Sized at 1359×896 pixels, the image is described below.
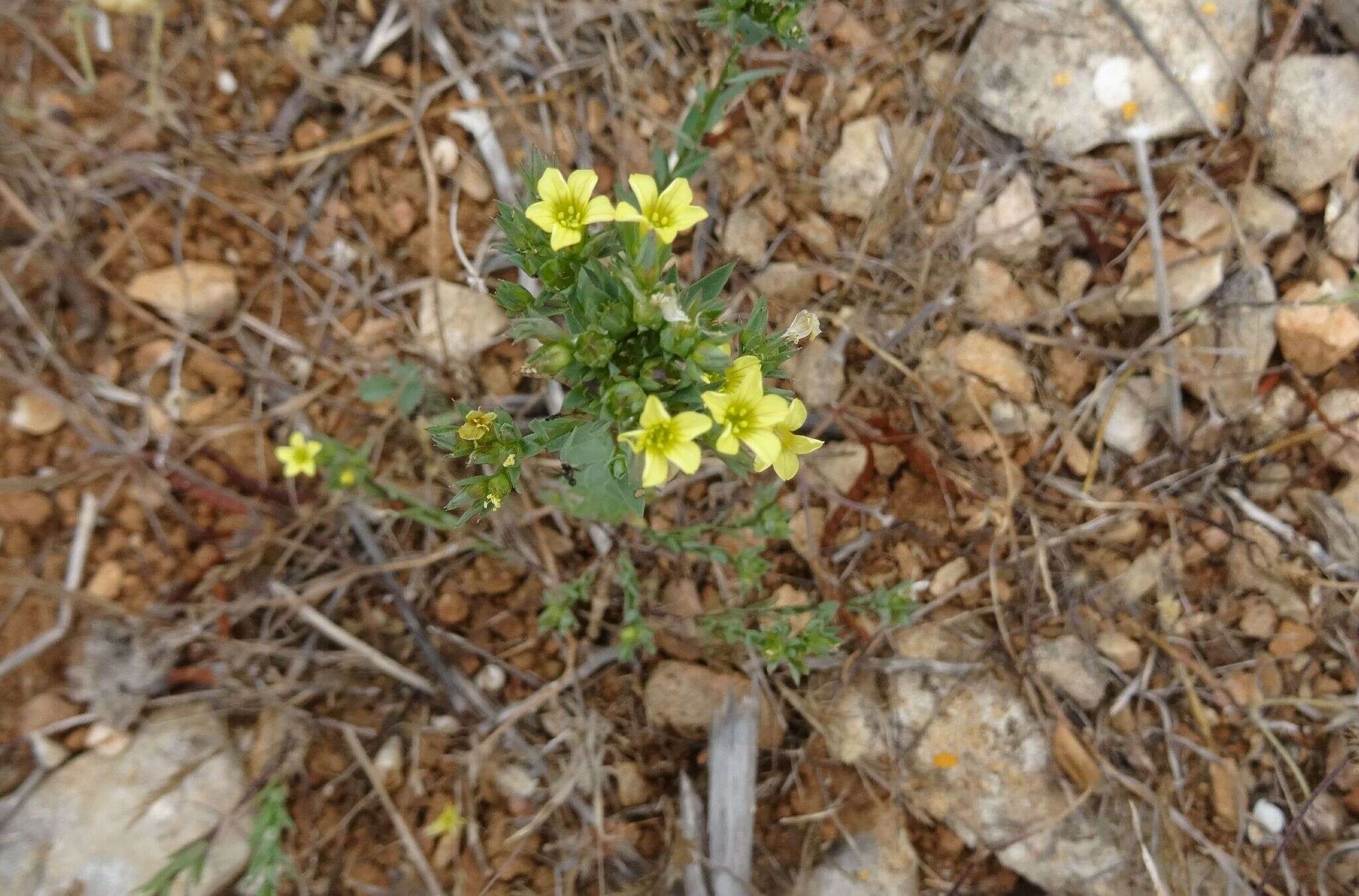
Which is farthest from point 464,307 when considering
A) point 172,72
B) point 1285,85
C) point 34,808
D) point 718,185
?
point 1285,85

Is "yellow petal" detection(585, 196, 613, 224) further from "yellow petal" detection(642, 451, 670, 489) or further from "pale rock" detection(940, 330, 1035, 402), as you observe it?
"pale rock" detection(940, 330, 1035, 402)

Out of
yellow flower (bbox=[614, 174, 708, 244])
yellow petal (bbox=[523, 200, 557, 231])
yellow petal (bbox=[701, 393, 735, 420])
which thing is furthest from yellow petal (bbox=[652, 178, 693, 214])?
yellow petal (bbox=[701, 393, 735, 420])

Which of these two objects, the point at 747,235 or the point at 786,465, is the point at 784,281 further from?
the point at 786,465

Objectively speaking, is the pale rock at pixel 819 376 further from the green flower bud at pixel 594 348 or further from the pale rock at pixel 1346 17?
the pale rock at pixel 1346 17

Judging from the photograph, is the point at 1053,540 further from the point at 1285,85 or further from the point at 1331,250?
the point at 1285,85

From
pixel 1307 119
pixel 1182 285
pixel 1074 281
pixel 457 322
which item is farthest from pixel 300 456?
pixel 1307 119
